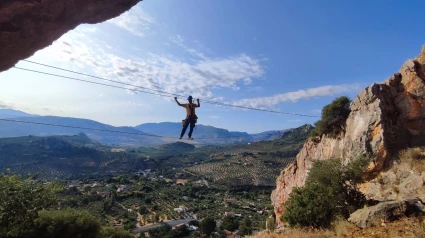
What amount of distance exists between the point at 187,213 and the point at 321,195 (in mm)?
64616

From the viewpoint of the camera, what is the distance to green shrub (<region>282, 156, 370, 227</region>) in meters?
11.5

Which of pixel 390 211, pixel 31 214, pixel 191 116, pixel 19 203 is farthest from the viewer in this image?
pixel 31 214

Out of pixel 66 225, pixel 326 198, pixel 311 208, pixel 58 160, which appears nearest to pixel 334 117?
pixel 326 198

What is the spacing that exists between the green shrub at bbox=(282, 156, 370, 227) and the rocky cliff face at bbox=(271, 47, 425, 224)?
594 centimetres

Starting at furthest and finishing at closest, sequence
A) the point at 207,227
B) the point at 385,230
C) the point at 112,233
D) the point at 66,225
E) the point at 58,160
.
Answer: the point at 58,160 < the point at 207,227 < the point at 112,233 < the point at 66,225 < the point at 385,230

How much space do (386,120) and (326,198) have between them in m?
12.6

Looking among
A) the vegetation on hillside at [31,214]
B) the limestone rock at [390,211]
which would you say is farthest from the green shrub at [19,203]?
the limestone rock at [390,211]

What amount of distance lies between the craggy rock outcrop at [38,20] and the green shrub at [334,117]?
2223cm

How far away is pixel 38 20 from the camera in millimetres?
13578

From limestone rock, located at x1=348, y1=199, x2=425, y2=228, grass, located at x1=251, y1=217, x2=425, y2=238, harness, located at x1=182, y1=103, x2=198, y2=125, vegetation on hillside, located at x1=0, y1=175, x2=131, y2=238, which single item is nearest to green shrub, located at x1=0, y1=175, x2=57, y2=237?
vegetation on hillside, located at x1=0, y1=175, x2=131, y2=238

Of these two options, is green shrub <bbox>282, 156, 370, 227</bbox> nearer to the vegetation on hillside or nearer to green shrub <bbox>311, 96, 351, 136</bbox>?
green shrub <bbox>311, 96, 351, 136</bbox>

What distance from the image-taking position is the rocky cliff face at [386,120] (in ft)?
62.4

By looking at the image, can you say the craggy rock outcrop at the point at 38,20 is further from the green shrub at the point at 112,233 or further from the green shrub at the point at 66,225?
the green shrub at the point at 112,233

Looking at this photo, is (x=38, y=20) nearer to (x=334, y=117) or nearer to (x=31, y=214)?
(x=31, y=214)
